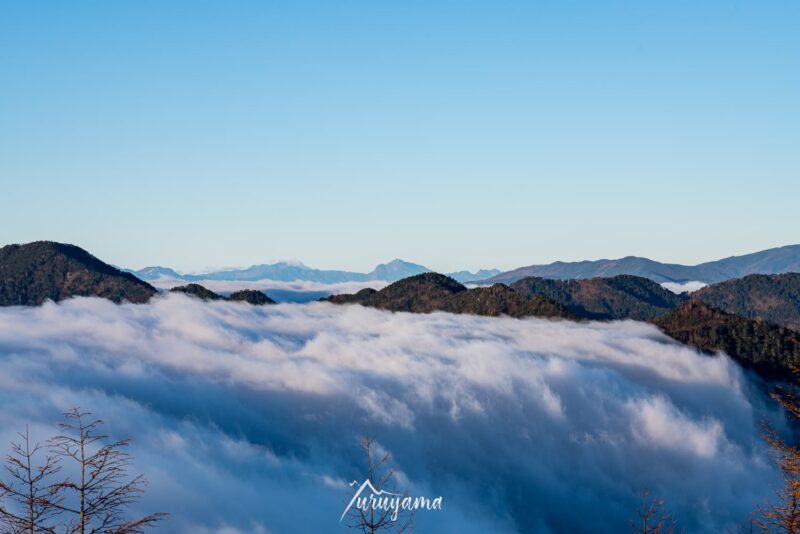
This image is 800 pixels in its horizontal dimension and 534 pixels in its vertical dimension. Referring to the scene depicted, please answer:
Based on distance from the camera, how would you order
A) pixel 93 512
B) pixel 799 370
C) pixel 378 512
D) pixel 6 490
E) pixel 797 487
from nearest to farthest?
pixel 6 490 → pixel 93 512 → pixel 797 487 → pixel 799 370 → pixel 378 512

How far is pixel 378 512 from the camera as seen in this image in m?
174

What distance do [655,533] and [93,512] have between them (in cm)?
3353

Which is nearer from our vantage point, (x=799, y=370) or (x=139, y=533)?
(x=139, y=533)

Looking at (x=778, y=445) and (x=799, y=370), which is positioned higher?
(x=799, y=370)

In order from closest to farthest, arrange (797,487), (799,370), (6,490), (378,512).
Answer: (6,490) → (797,487) → (799,370) → (378,512)

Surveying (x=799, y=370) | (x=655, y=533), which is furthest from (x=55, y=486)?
(x=799, y=370)

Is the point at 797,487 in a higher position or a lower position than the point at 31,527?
lower

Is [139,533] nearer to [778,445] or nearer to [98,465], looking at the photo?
[98,465]

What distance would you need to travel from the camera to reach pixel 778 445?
45188 mm

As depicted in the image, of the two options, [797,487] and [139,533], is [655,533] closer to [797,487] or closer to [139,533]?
[797,487]

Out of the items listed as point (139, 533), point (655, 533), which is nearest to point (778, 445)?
point (655, 533)

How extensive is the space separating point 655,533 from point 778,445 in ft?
31.6

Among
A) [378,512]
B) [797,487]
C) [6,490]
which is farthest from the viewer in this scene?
[378,512]

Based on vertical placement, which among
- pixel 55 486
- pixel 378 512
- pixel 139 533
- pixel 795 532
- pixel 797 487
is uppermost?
pixel 55 486
